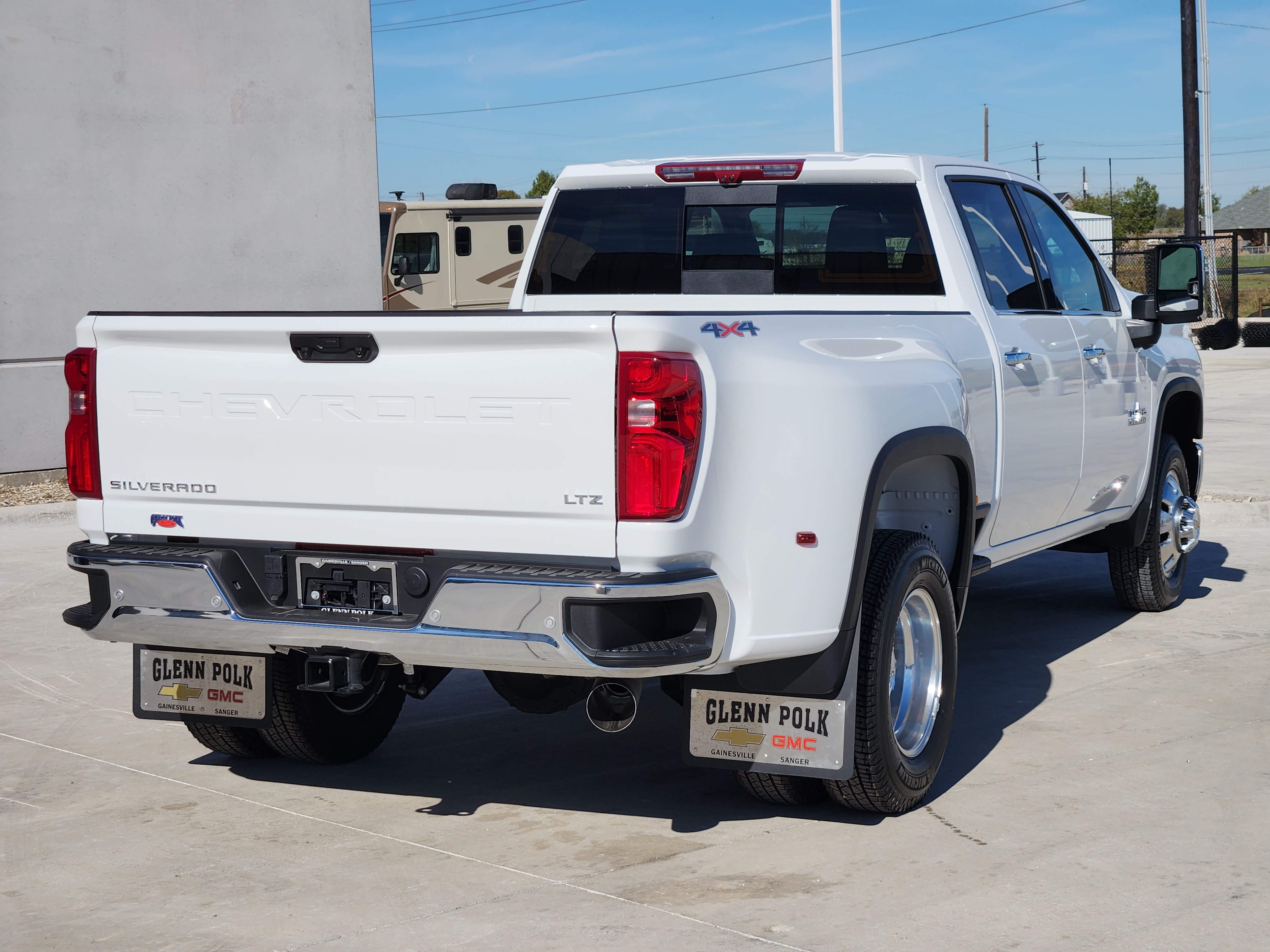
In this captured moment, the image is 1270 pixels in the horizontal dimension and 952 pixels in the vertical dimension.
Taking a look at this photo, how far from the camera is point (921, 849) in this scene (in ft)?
15.0

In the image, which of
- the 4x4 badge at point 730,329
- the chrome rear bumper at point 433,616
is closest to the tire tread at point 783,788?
the chrome rear bumper at point 433,616

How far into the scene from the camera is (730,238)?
6316 millimetres

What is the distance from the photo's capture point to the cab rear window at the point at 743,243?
5.89 metres

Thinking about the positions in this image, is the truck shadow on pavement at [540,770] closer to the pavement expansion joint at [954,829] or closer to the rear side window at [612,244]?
the pavement expansion joint at [954,829]

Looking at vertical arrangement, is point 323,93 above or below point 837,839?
above

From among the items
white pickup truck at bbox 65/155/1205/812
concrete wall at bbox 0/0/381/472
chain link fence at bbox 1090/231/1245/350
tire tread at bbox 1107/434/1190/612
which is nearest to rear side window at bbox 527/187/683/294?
white pickup truck at bbox 65/155/1205/812

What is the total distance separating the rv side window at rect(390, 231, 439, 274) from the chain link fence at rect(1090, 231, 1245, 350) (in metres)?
9.41

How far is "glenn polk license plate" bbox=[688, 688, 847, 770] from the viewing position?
4434 millimetres

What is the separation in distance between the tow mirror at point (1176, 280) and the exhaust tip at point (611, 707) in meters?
3.79

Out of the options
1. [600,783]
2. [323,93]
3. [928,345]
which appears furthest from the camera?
[323,93]

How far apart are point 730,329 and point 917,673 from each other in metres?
1.66

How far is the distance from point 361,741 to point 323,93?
1046 centimetres

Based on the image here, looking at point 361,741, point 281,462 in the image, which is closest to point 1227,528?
point 361,741

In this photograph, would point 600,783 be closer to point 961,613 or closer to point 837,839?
point 837,839
